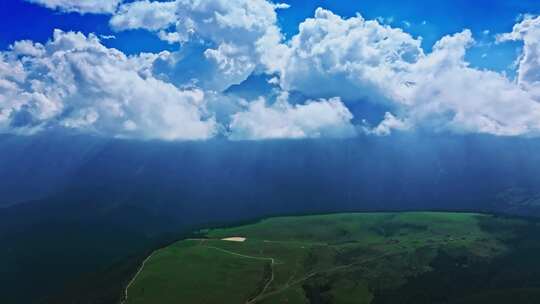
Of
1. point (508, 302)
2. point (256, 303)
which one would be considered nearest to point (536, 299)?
point (508, 302)

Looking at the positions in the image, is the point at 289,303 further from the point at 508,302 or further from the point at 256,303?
the point at 508,302

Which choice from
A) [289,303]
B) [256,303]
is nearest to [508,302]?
[289,303]

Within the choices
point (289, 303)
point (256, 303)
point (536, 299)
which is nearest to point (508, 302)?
point (536, 299)

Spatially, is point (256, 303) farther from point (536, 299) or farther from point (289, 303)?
point (536, 299)
